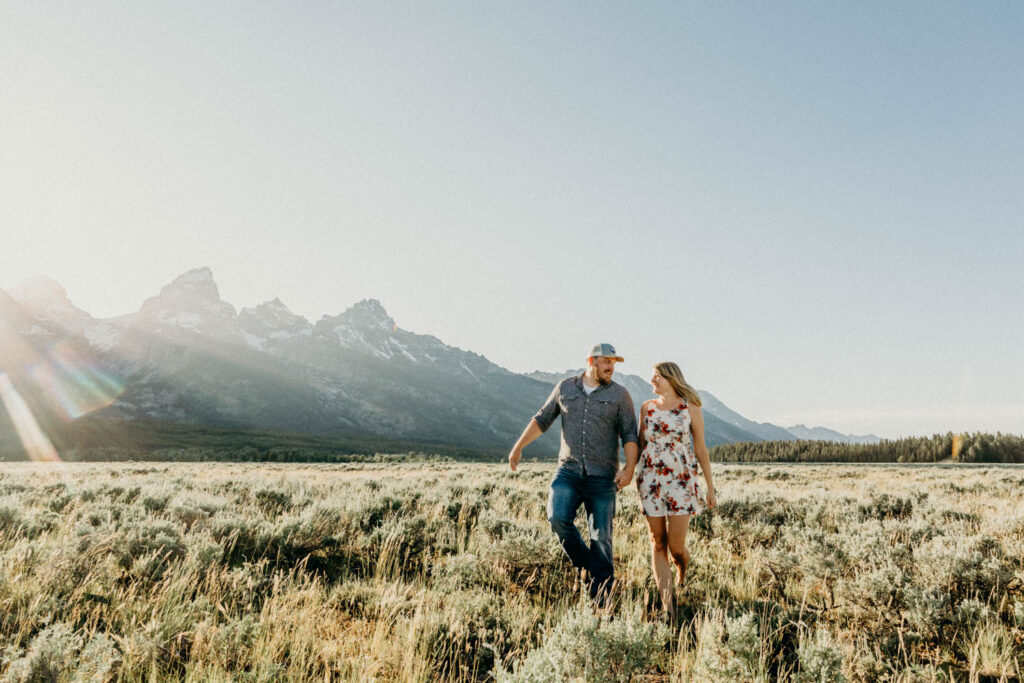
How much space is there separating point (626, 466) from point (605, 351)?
48.2 inches

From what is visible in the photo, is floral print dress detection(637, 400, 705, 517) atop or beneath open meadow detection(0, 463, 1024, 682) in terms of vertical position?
atop

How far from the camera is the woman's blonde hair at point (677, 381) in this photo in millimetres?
5173

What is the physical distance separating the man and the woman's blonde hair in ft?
1.60

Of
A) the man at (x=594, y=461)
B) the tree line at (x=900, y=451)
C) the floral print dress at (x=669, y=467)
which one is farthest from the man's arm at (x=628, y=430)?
the tree line at (x=900, y=451)

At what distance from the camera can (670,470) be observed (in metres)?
4.87

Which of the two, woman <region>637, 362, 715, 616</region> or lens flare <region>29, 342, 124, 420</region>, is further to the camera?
lens flare <region>29, 342, 124, 420</region>

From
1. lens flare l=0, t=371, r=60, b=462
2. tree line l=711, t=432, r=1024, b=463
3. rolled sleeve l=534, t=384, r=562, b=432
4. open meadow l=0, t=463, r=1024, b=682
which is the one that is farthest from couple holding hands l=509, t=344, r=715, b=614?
tree line l=711, t=432, r=1024, b=463

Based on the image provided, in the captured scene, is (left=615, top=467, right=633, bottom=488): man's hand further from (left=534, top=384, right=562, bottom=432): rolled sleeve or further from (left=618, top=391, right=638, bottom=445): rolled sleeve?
(left=534, top=384, right=562, bottom=432): rolled sleeve

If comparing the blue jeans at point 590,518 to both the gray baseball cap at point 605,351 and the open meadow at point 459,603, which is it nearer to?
the open meadow at point 459,603

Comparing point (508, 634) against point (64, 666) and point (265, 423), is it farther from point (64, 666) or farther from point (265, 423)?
point (265, 423)

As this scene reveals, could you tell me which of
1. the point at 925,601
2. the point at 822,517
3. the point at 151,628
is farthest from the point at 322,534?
the point at 822,517

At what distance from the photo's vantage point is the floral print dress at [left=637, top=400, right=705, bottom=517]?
4.78 metres

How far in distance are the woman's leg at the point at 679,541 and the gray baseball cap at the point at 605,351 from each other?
1.73m

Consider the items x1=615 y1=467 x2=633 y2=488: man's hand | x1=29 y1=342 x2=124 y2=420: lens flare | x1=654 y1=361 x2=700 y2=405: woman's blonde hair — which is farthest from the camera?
x1=29 y1=342 x2=124 y2=420: lens flare
